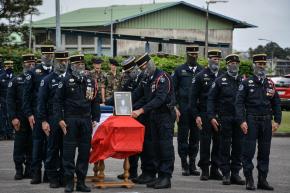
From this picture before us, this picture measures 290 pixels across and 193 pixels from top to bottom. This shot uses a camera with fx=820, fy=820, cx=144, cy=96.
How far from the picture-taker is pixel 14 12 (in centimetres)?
5241

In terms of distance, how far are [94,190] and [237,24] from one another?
5942cm

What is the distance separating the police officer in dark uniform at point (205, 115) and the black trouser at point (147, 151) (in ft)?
Answer: 3.24

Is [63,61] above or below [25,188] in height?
above

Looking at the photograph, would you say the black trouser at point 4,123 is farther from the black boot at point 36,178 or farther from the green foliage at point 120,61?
the black boot at point 36,178

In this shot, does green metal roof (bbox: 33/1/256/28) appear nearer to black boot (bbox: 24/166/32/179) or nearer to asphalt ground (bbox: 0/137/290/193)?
asphalt ground (bbox: 0/137/290/193)

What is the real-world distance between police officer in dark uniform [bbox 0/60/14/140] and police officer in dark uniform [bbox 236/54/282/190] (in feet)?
30.2

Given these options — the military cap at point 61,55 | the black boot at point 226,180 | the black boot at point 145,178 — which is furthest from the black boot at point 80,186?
the black boot at point 226,180

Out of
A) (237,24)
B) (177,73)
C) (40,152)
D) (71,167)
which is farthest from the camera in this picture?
(237,24)

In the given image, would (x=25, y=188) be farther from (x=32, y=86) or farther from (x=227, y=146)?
(x=227, y=146)

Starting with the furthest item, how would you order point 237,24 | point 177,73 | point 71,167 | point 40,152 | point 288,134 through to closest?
point 237,24 < point 288,134 < point 177,73 < point 40,152 < point 71,167

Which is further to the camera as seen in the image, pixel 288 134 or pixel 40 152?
pixel 288 134

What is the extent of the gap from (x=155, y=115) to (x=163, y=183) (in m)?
1.14

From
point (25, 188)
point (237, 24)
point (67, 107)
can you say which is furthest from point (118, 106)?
point (237, 24)

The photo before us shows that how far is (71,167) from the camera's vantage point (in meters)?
12.8
